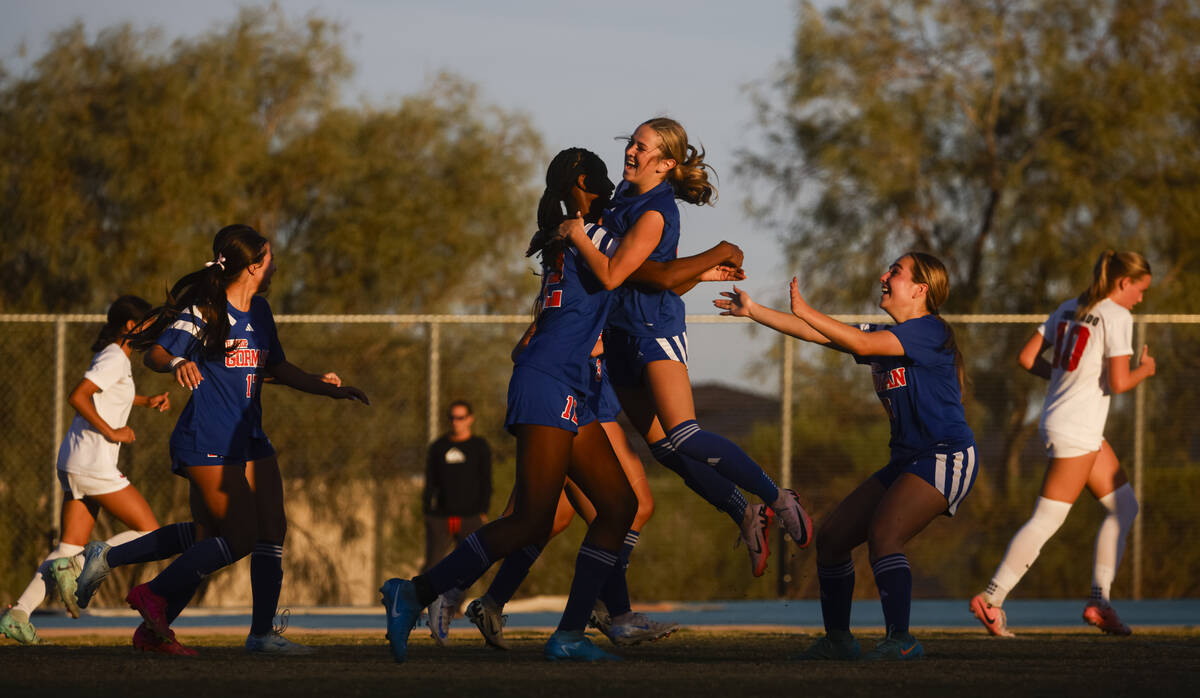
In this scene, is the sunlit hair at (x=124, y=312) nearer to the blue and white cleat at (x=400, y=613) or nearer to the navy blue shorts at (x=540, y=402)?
the blue and white cleat at (x=400, y=613)

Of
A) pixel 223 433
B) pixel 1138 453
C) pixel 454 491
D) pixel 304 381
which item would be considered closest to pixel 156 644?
pixel 223 433

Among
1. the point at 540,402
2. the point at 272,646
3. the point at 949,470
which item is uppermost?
the point at 540,402

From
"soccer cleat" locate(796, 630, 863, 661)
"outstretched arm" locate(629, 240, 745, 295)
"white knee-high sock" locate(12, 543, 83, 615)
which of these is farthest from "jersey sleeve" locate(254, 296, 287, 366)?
"soccer cleat" locate(796, 630, 863, 661)

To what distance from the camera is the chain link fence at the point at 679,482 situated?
11398 millimetres

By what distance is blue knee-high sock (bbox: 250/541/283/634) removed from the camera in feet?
19.4

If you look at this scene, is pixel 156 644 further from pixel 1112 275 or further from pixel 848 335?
pixel 1112 275

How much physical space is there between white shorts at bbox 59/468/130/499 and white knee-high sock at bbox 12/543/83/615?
0.28m

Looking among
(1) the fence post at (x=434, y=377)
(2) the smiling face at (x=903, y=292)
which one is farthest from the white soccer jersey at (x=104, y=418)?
(2) the smiling face at (x=903, y=292)

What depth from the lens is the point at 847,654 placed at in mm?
5691

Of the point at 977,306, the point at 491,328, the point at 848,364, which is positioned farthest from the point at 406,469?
the point at 977,306

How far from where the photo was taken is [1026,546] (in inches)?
293

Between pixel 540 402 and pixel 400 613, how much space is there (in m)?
0.92

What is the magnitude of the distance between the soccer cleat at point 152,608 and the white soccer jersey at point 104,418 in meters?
1.99

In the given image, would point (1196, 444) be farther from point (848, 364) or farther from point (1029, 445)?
point (848, 364)
